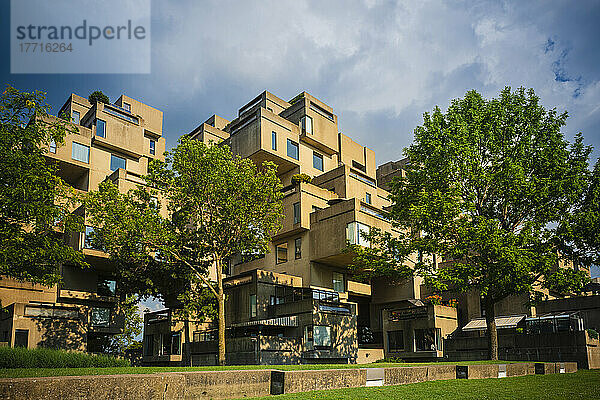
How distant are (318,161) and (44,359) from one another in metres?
37.7

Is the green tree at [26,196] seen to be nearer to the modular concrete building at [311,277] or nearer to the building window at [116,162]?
the modular concrete building at [311,277]

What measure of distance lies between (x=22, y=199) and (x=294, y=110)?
32.7 meters

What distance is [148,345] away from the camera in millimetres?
43656

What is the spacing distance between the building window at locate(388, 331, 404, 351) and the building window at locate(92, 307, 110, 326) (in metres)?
23.1

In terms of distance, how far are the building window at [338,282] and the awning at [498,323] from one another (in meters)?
10.2

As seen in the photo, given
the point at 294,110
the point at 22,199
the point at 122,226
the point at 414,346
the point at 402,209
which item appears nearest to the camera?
the point at 22,199

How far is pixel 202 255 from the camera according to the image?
29984 mm

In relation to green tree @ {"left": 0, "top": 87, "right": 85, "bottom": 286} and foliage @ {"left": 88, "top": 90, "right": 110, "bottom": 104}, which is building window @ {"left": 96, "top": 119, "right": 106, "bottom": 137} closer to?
foliage @ {"left": 88, "top": 90, "right": 110, "bottom": 104}

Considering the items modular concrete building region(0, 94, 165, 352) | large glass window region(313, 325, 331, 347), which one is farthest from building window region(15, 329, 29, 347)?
large glass window region(313, 325, 331, 347)

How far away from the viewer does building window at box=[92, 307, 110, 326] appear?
39975mm

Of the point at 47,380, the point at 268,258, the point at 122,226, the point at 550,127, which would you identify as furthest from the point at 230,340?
the point at 47,380

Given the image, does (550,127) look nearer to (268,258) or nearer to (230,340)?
(230,340)

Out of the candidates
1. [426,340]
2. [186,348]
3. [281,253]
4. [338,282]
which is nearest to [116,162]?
[281,253]

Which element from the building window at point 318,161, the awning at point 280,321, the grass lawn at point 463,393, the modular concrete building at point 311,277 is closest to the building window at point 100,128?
the modular concrete building at point 311,277
